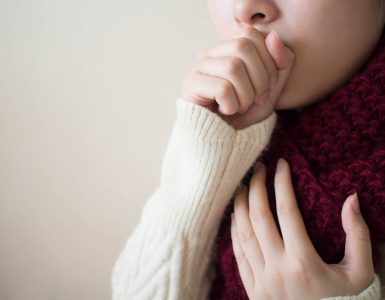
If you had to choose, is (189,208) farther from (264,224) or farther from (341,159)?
(341,159)

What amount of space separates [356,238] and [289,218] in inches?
3.3

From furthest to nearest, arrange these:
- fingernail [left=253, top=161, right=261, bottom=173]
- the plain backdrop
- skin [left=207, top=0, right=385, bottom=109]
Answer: the plain backdrop
fingernail [left=253, top=161, right=261, bottom=173]
skin [left=207, top=0, right=385, bottom=109]

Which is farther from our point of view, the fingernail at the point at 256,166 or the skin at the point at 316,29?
the fingernail at the point at 256,166

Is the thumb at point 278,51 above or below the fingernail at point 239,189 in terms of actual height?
above

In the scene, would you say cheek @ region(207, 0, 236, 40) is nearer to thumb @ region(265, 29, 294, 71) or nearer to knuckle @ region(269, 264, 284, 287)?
thumb @ region(265, 29, 294, 71)

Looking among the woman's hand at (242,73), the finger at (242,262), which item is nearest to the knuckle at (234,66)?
the woman's hand at (242,73)

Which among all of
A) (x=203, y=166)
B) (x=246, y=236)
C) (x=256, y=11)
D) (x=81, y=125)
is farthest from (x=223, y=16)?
(x=81, y=125)

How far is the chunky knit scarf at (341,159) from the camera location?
451 mm

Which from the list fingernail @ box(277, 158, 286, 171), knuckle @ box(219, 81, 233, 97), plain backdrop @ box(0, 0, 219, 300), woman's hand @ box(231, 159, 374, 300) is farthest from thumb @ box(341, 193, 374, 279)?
plain backdrop @ box(0, 0, 219, 300)

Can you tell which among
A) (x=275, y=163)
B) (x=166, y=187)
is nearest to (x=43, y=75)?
(x=166, y=187)

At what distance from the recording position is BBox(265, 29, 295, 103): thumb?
0.44 metres

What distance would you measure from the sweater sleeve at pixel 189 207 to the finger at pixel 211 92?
0.6 inches

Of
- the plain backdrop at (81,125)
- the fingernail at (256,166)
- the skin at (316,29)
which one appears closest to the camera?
the skin at (316,29)

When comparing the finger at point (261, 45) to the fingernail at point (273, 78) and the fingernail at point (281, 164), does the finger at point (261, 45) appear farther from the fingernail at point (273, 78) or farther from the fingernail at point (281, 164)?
the fingernail at point (281, 164)
